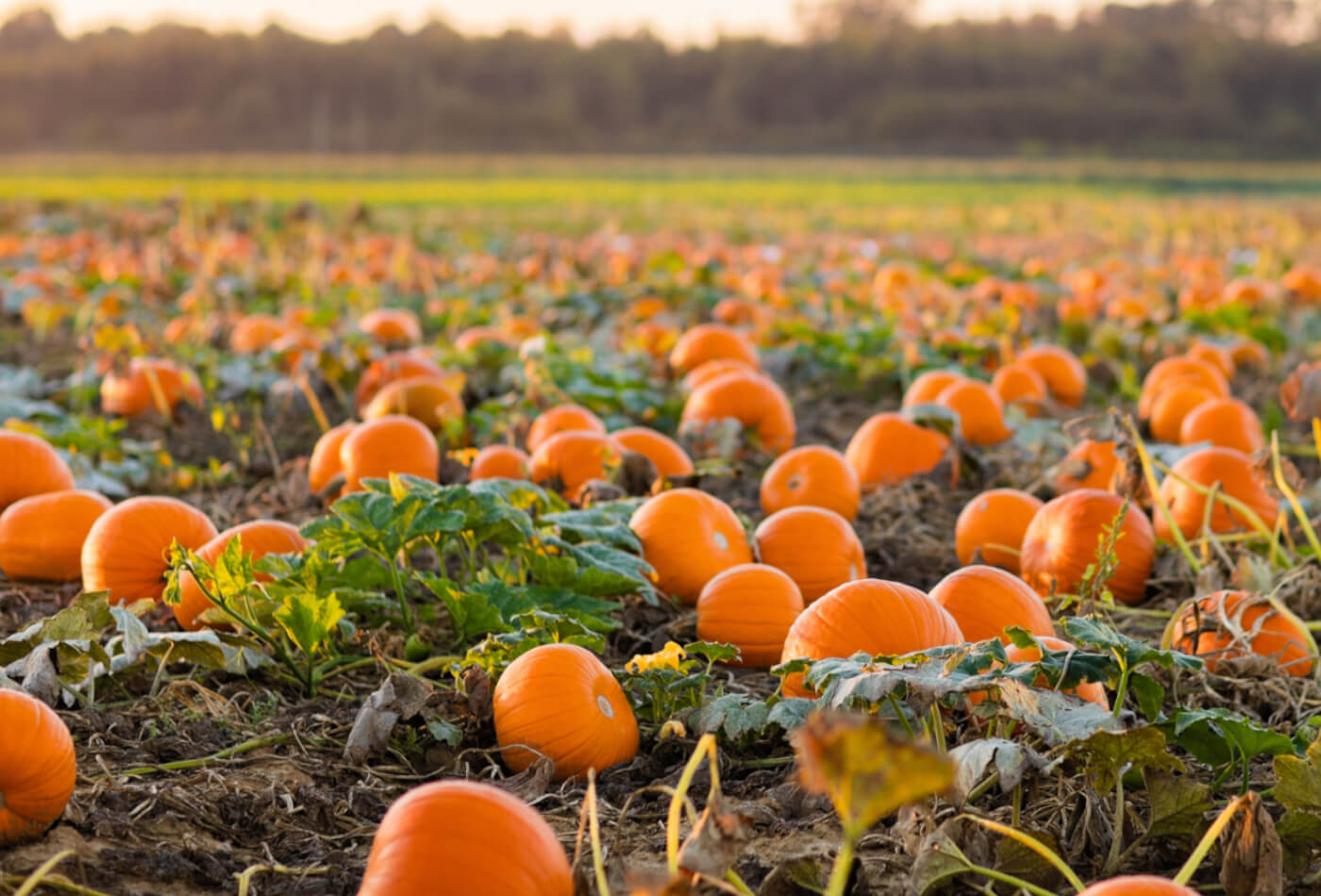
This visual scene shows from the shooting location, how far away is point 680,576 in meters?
3.24

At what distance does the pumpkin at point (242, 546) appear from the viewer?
291 cm

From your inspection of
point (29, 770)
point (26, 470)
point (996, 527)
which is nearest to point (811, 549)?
point (996, 527)

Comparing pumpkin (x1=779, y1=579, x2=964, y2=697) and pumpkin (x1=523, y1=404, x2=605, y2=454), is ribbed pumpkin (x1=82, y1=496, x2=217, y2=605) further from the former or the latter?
pumpkin (x1=779, y1=579, x2=964, y2=697)

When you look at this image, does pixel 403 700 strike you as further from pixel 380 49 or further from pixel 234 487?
pixel 380 49

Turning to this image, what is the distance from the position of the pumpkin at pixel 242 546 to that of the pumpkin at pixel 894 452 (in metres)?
2.09

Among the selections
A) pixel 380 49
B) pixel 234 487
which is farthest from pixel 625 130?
pixel 234 487

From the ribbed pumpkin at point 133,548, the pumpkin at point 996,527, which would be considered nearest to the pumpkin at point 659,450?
the pumpkin at point 996,527

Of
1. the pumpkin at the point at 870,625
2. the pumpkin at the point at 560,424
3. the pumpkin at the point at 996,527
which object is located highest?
the pumpkin at the point at 870,625

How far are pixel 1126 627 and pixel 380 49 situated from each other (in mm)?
81569

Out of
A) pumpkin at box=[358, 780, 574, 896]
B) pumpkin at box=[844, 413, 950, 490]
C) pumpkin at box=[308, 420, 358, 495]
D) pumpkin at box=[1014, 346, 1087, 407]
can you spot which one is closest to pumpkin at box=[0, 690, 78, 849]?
pumpkin at box=[358, 780, 574, 896]

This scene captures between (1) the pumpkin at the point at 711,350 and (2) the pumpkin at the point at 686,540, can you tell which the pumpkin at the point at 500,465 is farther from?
(1) the pumpkin at the point at 711,350

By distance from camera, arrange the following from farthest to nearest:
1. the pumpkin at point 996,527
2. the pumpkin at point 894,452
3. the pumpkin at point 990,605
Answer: the pumpkin at point 894,452, the pumpkin at point 996,527, the pumpkin at point 990,605

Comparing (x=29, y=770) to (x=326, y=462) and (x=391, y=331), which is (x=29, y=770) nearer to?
(x=326, y=462)

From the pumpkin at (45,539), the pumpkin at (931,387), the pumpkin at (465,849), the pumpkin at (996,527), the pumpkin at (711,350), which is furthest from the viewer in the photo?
the pumpkin at (711,350)
